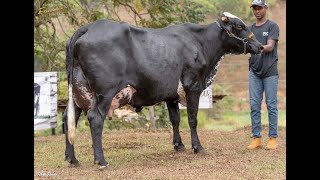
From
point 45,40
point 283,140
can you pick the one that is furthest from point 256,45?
point 45,40

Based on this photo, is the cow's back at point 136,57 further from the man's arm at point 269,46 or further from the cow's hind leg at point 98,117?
the man's arm at point 269,46

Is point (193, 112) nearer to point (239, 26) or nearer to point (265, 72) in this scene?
point (265, 72)

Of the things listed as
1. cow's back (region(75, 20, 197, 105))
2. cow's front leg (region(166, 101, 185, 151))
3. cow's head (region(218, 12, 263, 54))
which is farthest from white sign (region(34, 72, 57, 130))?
cow's head (region(218, 12, 263, 54))

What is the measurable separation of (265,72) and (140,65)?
2489 millimetres

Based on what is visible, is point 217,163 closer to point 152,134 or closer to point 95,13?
point 152,134

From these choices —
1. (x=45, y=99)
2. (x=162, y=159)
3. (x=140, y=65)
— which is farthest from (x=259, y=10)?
(x=45, y=99)

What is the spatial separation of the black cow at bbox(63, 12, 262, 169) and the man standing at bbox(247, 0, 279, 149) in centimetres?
30

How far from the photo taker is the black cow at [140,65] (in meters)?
8.27

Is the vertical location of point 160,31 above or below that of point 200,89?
above

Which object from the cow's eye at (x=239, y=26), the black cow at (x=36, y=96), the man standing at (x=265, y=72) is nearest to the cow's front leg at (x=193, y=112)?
the man standing at (x=265, y=72)

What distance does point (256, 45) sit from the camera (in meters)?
9.86

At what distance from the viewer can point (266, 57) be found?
395 inches

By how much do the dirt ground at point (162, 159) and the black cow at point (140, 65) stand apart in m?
0.39
